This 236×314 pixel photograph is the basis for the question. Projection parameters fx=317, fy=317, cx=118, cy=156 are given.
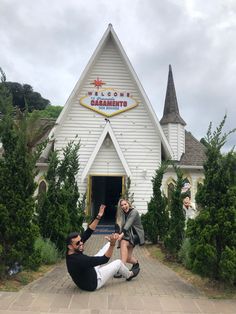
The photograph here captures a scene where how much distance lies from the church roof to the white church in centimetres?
5

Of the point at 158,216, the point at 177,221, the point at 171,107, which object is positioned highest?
the point at 171,107

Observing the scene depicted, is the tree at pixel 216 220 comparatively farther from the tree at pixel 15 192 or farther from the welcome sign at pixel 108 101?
the welcome sign at pixel 108 101

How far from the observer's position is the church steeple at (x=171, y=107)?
1638 cm

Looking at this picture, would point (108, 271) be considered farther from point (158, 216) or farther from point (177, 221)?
point (158, 216)

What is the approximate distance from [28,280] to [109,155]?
9041mm

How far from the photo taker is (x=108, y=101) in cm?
1530

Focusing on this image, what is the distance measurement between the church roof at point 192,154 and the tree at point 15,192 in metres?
10.4

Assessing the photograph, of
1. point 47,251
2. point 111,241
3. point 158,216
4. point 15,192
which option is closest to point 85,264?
point 111,241

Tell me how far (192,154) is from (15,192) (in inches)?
461

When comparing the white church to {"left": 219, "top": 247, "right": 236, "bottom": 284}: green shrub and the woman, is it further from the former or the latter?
{"left": 219, "top": 247, "right": 236, "bottom": 284}: green shrub

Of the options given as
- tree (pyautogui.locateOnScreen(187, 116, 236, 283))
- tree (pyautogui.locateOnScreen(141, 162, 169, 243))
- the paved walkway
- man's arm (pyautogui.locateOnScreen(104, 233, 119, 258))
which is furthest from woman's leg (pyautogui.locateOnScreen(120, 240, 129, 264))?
tree (pyautogui.locateOnScreen(141, 162, 169, 243))

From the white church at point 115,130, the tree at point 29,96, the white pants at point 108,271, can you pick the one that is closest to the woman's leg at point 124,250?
the white pants at point 108,271

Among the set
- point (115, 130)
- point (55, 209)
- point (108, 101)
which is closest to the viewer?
point (55, 209)

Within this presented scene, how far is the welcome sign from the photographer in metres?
15.2
